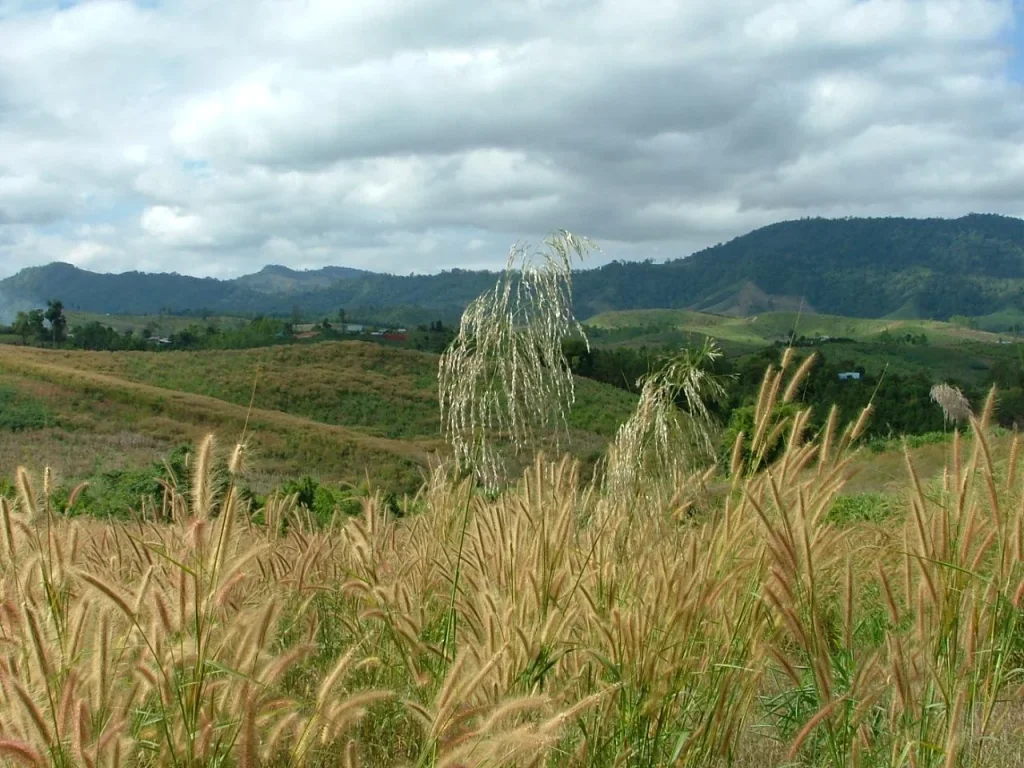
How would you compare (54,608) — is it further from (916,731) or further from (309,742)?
(916,731)

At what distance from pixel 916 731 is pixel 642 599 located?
31.4 inches

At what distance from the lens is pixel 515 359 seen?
3834mm

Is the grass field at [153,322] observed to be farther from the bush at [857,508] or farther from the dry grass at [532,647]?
the dry grass at [532,647]

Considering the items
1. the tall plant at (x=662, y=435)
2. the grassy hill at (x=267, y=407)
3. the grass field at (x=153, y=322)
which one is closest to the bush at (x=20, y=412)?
the grassy hill at (x=267, y=407)

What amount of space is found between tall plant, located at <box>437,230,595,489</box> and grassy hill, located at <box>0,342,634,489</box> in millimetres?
25963

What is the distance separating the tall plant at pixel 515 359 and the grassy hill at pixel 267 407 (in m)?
26.0

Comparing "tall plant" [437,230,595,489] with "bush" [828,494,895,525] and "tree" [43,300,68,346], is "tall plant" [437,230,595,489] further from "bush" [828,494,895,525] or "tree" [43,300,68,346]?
"tree" [43,300,68,346]

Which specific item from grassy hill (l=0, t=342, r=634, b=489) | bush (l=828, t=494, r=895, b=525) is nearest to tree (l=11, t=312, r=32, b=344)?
grassy hill (l=0, t=342, r=634, b=489)

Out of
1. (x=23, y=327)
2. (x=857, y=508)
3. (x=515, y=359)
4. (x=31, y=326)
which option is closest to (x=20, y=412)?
(x=857, y=508)

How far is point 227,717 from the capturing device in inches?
87.0

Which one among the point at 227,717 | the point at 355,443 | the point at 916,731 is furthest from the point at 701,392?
the point at 355,443

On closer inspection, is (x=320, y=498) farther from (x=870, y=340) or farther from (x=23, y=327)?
(x=870, y=340)

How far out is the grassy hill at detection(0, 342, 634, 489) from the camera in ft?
135

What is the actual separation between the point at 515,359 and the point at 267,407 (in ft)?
189
